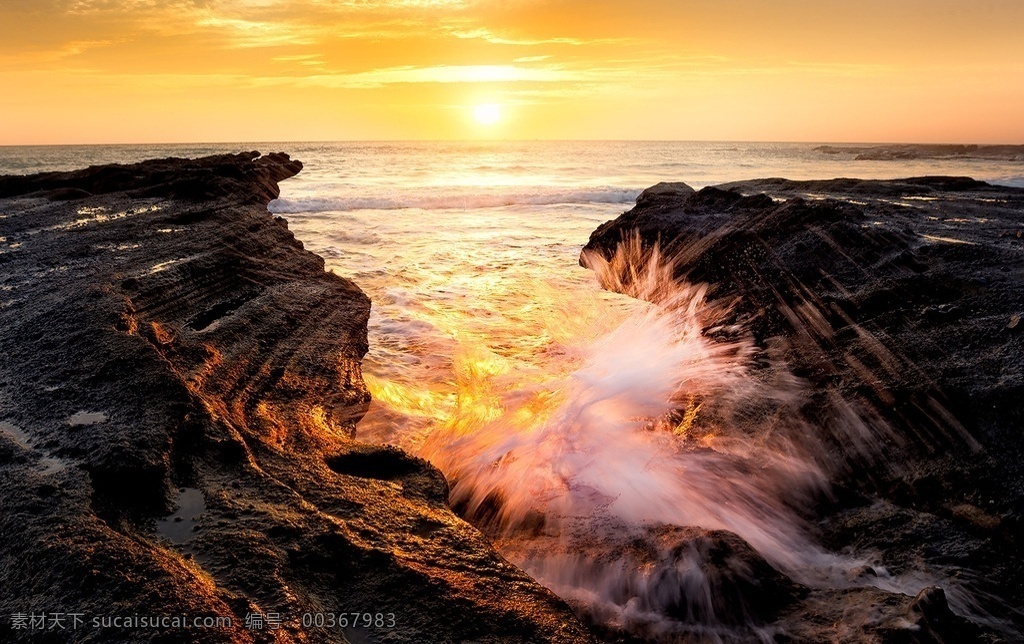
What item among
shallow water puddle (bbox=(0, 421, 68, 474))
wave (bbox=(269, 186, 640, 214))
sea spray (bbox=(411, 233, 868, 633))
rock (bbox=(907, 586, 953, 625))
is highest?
wave (bbox=(269, 186, 640, 214))

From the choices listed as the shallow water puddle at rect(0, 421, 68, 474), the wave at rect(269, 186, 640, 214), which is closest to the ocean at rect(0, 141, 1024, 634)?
the shallow water puddle at rect(0, 421, 68, 474)

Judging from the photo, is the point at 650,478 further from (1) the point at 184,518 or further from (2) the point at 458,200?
(2) the point at 458,200

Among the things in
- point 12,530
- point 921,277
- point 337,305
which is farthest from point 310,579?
point 921,277

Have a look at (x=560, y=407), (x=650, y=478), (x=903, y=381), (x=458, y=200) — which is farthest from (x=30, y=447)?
(x=458, y=200)

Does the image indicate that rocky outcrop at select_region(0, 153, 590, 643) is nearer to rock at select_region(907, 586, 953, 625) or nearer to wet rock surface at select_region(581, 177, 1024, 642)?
rock at select_region(907, 586, 953, 625)

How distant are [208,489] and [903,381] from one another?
151 inches

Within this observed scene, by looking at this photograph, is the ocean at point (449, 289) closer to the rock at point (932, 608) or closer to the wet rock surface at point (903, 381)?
the wet rock surface at point (903, 381)

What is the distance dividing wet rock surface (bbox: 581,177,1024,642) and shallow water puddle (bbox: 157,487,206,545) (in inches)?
91.4

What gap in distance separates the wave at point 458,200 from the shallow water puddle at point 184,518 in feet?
62.3

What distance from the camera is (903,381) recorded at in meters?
3.55

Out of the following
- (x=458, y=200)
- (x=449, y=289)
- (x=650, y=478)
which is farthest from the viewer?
(x=458, y=200)

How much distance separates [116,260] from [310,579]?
14.8ft

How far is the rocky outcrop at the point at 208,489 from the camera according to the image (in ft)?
6.29

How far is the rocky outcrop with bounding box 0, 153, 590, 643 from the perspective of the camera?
192cm
